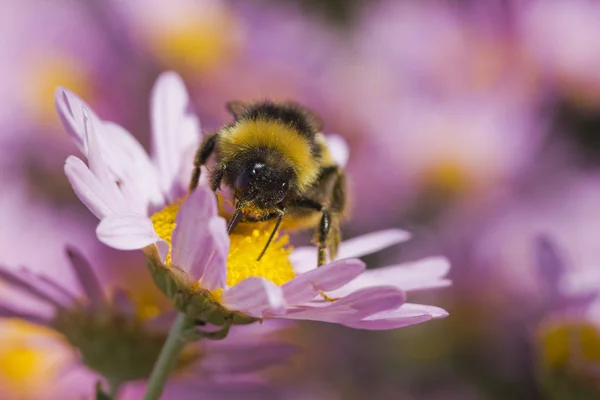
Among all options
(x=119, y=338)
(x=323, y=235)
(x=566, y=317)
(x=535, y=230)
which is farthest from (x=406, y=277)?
(x=535, y=230)

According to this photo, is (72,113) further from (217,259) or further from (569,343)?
(569,343)

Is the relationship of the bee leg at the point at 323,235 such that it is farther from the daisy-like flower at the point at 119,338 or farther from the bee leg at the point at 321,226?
the daisy-like flower at the point at 119,338

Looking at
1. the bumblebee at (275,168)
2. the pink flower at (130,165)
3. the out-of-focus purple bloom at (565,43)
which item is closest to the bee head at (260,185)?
the bumblebee at (275,168)

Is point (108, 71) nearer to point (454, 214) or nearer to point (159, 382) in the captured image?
point (454, 214)

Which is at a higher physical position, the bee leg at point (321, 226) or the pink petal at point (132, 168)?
the pink petal at point (132, 168)

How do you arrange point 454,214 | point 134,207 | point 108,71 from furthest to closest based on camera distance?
point 108,71 → point 454,214 → point 134,207

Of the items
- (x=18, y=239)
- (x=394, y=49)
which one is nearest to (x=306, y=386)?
(x=18, y=239)

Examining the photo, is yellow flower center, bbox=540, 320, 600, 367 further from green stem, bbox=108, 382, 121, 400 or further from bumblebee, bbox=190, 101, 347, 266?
green stem, bbox=108, 382, 121, 400
